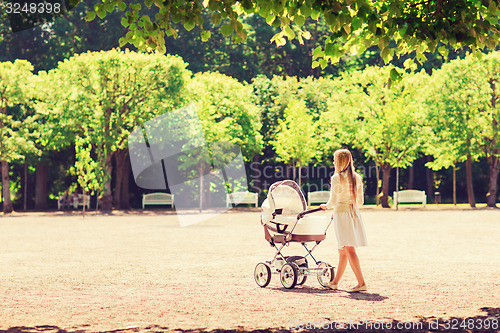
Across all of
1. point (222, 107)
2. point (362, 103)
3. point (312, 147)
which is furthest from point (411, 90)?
point (222, 107)

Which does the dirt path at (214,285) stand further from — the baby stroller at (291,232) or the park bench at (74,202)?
the park bench at (74,202)

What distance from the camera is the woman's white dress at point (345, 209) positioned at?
378 inches

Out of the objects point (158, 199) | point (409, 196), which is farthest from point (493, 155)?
point (158, 199)

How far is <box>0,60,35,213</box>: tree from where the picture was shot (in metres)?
38.4

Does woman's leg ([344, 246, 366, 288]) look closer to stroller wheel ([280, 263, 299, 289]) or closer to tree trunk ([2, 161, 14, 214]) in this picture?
stroller wheel ([280, 263, 299, 289])

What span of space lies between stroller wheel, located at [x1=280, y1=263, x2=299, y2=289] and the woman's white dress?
0.81m

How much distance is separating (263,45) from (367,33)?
50838 millimetres

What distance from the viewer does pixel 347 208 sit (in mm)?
9680

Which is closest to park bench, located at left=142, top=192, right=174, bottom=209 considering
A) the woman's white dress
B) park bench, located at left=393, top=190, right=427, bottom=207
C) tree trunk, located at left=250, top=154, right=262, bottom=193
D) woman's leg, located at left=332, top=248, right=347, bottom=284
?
tree trunk, located at left=250, top=154, right=262, bottom=193

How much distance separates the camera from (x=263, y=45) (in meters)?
58.2

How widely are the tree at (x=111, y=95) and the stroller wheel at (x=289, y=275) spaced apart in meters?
28.3

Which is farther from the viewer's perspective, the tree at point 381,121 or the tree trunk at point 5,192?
the tree at point 381,121

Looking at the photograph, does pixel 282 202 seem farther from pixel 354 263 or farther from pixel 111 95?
pixel 111 95

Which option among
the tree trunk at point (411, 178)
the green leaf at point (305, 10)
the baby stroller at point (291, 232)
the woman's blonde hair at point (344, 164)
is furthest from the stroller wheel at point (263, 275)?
the tree trunk at point (411, 178)
